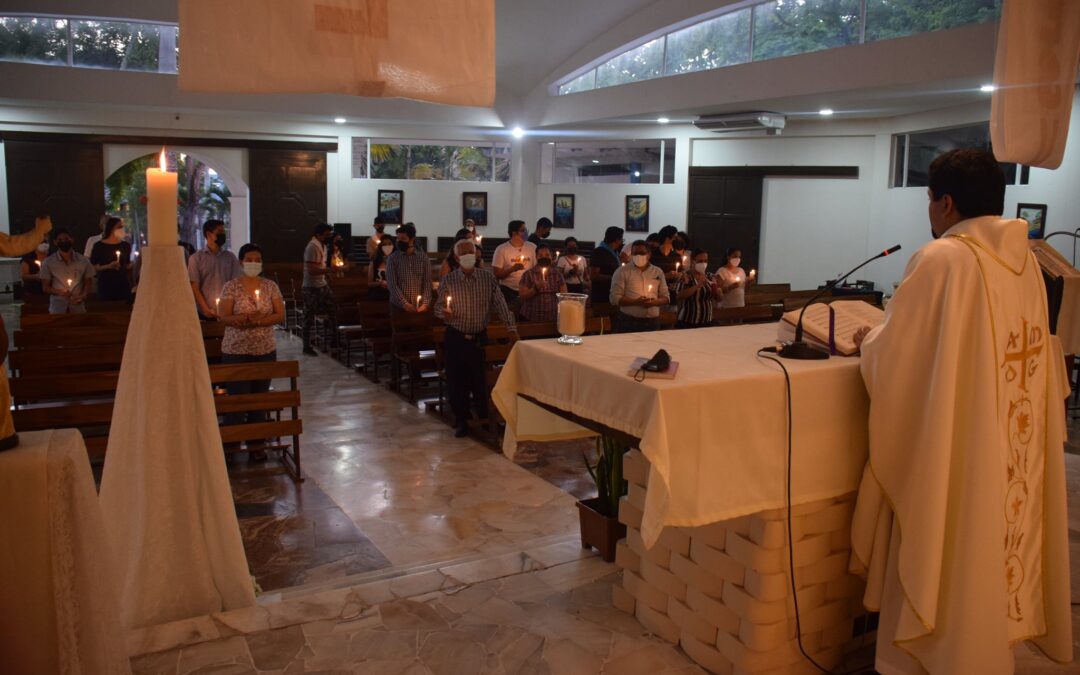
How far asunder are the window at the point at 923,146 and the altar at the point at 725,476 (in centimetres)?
1124

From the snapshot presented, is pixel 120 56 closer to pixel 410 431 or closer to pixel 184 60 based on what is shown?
pixel 410 431

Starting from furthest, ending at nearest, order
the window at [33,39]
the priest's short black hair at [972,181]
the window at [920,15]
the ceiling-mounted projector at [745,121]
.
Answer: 1. the window at [33,39]
2. the ceiling-mounted projector at [745,121]
3. the window at [920,15]
4. the priest's short black hair at [972,181]

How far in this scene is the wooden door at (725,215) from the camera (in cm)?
1712

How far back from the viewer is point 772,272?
→ 1709 cm

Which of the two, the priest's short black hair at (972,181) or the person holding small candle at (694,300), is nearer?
the priest's short black hair at (972,181)

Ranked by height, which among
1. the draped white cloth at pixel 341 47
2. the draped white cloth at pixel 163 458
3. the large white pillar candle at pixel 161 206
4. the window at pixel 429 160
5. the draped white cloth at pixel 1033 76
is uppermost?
the window at pixel 429 160

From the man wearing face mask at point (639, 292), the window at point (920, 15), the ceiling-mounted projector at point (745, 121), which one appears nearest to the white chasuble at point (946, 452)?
the man wearing face mask at point (639, 292)

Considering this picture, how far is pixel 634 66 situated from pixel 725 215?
3403mm

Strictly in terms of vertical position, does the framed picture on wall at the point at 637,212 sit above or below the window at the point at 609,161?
below

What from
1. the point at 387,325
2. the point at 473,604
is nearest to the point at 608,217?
the point at 387,325

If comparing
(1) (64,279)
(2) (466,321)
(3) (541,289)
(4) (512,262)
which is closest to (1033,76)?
(2) (466,321)

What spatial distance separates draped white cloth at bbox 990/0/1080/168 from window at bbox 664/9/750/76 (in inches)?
381

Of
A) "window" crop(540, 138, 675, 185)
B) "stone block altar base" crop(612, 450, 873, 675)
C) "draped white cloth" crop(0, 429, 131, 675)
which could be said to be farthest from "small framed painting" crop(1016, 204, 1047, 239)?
"draped white cloth" crop(0, 429, 131, 675)

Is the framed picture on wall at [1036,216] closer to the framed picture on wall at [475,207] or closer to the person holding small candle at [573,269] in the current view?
the person holding small candle at [573,269]
